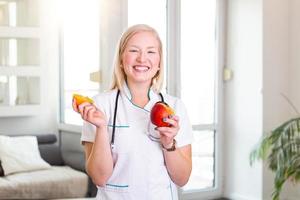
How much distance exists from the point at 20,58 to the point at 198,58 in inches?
70.5

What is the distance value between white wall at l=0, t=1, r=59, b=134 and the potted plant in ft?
7.51

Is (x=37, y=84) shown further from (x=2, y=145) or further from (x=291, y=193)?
(x=291, y=193)

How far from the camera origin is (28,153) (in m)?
4.55

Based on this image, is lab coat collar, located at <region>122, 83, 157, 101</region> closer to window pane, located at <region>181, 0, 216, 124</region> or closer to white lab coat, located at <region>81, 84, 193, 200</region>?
white lab coat, located at <region>81, 84, 193, 200</region>

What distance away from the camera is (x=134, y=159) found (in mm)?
1289

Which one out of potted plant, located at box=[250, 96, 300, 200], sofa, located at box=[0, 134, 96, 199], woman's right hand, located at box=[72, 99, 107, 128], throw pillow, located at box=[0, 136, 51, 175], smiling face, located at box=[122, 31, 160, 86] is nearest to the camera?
woman's right hand, located at box=[72, 99, 107, 128]

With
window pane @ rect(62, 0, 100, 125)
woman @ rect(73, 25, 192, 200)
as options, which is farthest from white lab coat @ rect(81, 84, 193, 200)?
window pane @ rect(62, 0, 100, 125)

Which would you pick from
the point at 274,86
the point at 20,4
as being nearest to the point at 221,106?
the point at 274,86

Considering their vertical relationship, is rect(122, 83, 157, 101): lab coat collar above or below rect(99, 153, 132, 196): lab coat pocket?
above

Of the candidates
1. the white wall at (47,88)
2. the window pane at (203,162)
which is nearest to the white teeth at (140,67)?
the window pane at (203,162)

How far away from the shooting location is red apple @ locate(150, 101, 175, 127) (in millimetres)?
1249

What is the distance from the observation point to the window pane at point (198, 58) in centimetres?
490

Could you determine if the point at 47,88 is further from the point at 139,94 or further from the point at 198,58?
the point at 139,94

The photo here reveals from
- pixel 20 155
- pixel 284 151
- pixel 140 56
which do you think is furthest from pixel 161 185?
pixel 20 155
